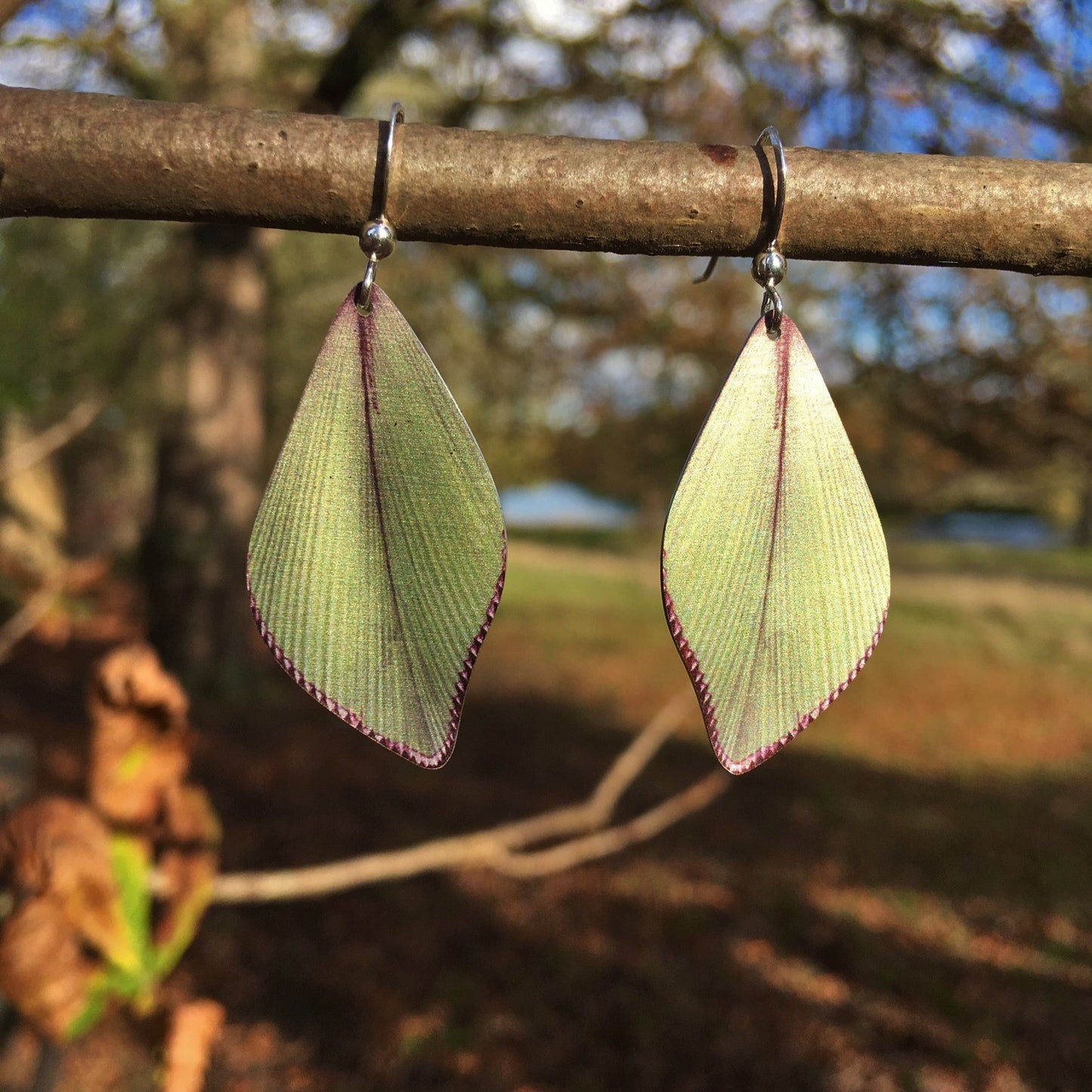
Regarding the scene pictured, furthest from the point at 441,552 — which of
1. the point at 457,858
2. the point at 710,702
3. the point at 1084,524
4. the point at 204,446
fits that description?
the point at 1084,524

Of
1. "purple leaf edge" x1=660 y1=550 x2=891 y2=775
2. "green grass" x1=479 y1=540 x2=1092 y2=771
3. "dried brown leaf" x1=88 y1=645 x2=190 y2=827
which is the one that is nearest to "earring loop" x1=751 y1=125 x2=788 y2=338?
"purple leaf edge" x1=660 y1=550 x2=891 y2=775

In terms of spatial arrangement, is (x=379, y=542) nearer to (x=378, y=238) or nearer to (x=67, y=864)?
(x=378, y=238)

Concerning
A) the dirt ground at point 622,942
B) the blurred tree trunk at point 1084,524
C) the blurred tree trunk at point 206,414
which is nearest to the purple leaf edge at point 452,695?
the dirt ground at point 622,942

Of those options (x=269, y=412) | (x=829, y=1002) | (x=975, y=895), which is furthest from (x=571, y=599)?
(x=829, y=1002)

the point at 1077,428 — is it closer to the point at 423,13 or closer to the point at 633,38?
the point at 633,38

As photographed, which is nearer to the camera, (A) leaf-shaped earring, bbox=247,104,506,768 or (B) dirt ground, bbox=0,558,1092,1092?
(A) leaf-shaped earring, bbox=247,104,506,768

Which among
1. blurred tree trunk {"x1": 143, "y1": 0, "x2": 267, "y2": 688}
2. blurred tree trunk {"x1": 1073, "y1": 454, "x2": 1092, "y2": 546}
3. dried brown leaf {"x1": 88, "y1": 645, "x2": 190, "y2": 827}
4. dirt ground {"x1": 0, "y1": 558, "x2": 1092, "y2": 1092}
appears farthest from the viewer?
blurred tree trunk {"x1": 1073, "y1": 454, "x2": 1092, "y2": 546}

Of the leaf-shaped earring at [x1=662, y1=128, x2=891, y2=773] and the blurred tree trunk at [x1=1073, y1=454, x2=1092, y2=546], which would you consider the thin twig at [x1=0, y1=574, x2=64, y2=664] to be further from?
the blurred tree trunk at [x1=1073, y1=454, x2=1092, y2=546]
